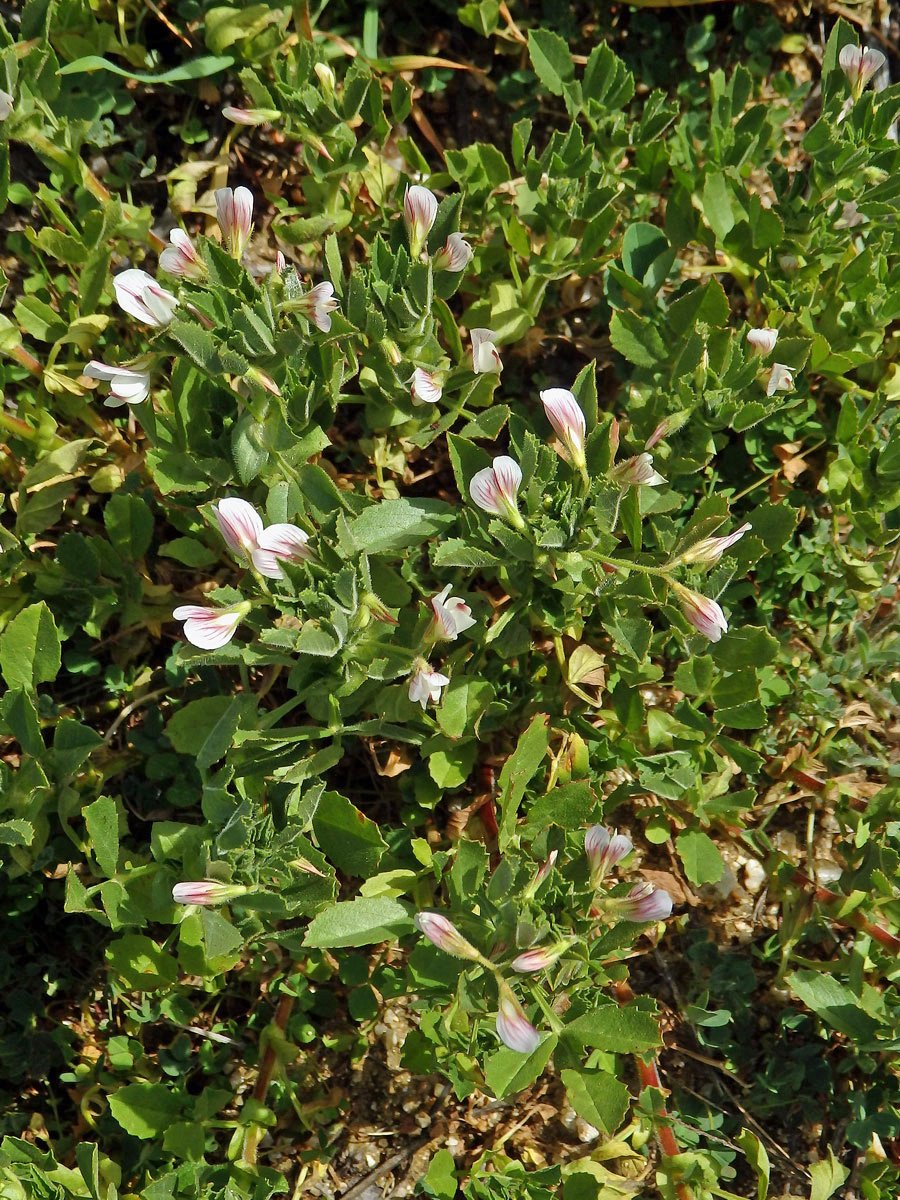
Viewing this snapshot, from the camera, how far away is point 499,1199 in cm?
270

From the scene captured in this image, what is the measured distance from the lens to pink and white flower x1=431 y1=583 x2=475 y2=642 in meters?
2.40

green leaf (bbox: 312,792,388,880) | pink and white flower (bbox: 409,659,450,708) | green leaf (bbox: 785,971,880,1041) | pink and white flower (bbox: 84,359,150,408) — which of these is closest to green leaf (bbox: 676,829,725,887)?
green leaf (bbox: 785,971,880,1041)

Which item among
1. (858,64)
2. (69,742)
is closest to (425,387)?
(69,742)

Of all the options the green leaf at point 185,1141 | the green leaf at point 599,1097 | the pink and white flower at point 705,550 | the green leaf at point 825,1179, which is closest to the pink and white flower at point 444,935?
→ the green leaf at point 599,1097

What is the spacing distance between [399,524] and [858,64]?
1870 millimetres

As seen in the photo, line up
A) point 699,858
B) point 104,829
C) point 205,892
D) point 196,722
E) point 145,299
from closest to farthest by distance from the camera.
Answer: point 205,892 < point 145,299 < point 104,829 < point 196,722 < point 699,858

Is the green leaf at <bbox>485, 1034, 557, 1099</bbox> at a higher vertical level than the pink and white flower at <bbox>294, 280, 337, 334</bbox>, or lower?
lower

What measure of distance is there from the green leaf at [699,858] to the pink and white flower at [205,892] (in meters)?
1.25

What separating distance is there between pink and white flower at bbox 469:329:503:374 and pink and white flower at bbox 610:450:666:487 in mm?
469

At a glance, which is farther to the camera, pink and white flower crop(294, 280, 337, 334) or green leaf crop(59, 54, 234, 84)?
green leaf crop(59, 54, 234, 84)

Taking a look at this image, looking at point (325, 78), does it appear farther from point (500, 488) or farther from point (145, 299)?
point (500, 488)

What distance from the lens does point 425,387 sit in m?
2.71

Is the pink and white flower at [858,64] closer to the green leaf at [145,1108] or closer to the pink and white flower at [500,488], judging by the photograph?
the pink and white flower at [500,488]

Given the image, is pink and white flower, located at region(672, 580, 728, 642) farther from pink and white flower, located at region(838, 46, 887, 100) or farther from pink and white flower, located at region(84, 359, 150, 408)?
pink and white flower, located at region(838, 46, 887, 100)
